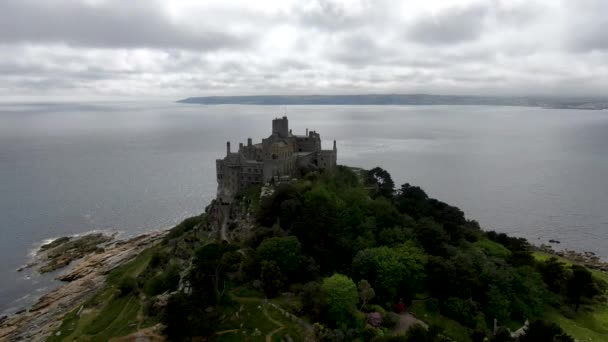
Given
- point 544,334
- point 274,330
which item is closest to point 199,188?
point 274,330

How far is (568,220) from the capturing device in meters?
85.8

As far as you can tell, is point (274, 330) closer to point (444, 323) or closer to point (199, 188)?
point (444, 323)

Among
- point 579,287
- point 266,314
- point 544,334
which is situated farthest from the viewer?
point 579,287

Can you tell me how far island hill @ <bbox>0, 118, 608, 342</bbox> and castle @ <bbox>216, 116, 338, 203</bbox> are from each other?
0.23m

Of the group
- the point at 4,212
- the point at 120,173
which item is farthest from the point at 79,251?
the point at 120,173

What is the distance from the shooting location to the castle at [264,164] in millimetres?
60594

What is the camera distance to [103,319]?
44562 mm

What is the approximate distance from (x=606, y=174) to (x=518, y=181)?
93.0ft

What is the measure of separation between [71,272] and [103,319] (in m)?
26.4

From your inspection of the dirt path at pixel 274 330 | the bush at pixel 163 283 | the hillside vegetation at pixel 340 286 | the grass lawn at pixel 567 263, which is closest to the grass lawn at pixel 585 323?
the hillside vegetation at pixel 340 286

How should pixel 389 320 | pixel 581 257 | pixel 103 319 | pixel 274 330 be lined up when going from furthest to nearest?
1. pixel 581 257
2. pixel 103 319
3. pixel 389 320
4. pixel 274 330

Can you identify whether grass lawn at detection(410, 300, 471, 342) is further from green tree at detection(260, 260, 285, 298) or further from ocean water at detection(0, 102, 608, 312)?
ocean water at detection(0, 102, 608, 312)

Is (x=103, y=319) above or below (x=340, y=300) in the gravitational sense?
below

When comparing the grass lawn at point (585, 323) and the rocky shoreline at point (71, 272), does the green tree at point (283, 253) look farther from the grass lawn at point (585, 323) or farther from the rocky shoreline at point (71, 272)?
the rocky shoreline at point (71, 272)
